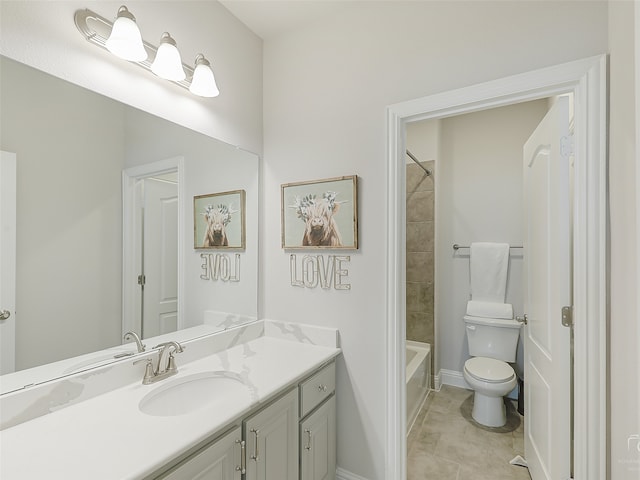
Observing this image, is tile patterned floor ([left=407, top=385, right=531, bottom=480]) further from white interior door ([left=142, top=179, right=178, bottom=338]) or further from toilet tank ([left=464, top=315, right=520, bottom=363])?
white interior door ([left=142, top=179, right=178, bottom=338])

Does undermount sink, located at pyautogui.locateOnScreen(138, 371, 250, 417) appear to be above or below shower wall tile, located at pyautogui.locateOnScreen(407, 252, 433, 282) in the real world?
below

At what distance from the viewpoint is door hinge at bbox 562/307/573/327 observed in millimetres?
1258

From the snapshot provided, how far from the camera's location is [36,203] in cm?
107

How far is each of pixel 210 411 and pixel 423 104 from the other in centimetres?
155

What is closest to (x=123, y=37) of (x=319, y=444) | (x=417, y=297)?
(x=319, y=444)

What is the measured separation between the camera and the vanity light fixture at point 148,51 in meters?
1.13

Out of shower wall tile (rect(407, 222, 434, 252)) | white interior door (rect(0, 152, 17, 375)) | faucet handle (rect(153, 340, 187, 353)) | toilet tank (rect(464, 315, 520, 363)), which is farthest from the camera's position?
shower wall tile (rect(407, 222, 434, 252))

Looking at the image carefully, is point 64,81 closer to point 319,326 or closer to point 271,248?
point 271,248

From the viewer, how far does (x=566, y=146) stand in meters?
1.30

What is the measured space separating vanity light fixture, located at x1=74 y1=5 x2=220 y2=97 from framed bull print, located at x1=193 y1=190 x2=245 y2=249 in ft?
1.78

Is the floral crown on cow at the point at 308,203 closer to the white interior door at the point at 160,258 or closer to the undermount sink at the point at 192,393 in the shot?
the white interior door at the point at 160,258

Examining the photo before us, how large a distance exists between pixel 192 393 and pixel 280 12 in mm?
2011

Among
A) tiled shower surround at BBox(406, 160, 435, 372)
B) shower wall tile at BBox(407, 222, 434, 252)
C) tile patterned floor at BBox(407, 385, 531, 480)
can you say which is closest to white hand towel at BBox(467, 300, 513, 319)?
tiled shower surround at BBox(406, 160, 435, 372)

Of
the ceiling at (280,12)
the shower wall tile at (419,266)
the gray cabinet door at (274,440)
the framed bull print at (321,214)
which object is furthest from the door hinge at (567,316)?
the ceiling at (280,12)
